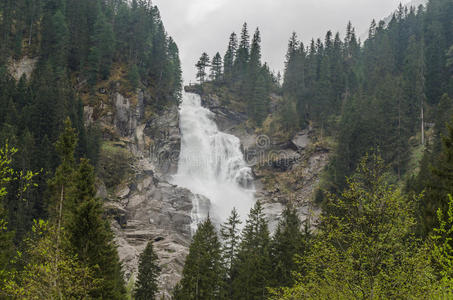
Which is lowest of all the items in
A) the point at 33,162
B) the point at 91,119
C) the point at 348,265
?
the point at 348,265

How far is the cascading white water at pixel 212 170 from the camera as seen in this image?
195 feet

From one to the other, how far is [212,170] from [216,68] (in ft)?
131

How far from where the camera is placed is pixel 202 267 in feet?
103

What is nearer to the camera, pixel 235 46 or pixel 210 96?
pixel 210 96

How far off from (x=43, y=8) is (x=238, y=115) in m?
49.7

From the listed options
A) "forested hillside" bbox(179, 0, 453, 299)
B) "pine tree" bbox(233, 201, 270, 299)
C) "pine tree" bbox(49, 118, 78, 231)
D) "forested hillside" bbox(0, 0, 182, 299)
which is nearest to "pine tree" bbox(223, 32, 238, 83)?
"forested hillside" bbox(179, 0, 453, 299)

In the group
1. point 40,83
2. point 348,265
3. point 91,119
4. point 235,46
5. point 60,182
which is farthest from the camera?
point 235,46

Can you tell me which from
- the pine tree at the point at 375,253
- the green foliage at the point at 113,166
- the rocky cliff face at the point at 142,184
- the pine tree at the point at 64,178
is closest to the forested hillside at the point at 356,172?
the pine tree at the point at 375,253

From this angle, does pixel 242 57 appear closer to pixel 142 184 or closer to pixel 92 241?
pixel 142 184

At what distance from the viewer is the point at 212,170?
69.2m

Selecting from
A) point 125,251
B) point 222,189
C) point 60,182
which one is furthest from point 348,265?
point 222,189

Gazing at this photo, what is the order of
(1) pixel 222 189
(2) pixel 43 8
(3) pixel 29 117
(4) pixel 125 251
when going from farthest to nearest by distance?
(2) pixel 43 8 → (1) pixel 222 189 → (3) pixel 29 117 → (4) pixel 125 251

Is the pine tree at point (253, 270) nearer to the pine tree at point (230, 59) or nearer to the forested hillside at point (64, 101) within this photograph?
the forested hillside at point (64, 101)

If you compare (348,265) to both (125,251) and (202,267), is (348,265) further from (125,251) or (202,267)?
(125,251)
